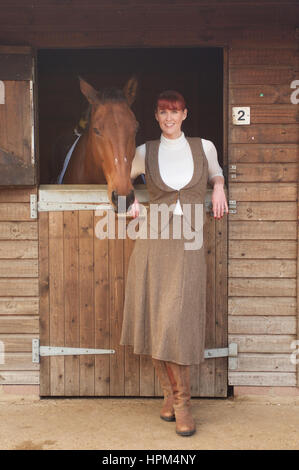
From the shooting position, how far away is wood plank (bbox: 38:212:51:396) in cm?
362

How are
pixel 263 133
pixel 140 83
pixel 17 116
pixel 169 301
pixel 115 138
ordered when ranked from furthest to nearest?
pixel 140 83 → pixel 263 133 → pixel 17 116 → pixel 115 138 → pixel 169 301

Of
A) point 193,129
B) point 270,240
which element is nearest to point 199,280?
point 270,240

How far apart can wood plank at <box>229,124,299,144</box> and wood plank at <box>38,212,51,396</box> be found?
128cm

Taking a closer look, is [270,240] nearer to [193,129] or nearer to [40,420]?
[40,420]

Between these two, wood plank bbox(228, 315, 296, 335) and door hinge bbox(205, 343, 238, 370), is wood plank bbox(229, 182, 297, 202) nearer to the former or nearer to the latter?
wood plank bbox(228, 315, 296, 335)

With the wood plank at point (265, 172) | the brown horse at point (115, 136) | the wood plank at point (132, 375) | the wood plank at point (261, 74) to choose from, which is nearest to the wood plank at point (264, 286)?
the wood plank at point (265, 172)

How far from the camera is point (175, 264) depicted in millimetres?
3100

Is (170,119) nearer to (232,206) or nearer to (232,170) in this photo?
(232,170)

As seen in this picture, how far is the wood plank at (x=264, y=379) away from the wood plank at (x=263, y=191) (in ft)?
3.67

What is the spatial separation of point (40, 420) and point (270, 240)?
178cm

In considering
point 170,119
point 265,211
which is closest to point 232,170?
point 265,211

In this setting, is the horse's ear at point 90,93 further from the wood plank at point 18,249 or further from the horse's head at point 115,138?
the wood plank at point 18,249

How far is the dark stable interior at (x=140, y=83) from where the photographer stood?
634 cm

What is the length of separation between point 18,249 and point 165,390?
1271 millimetres
